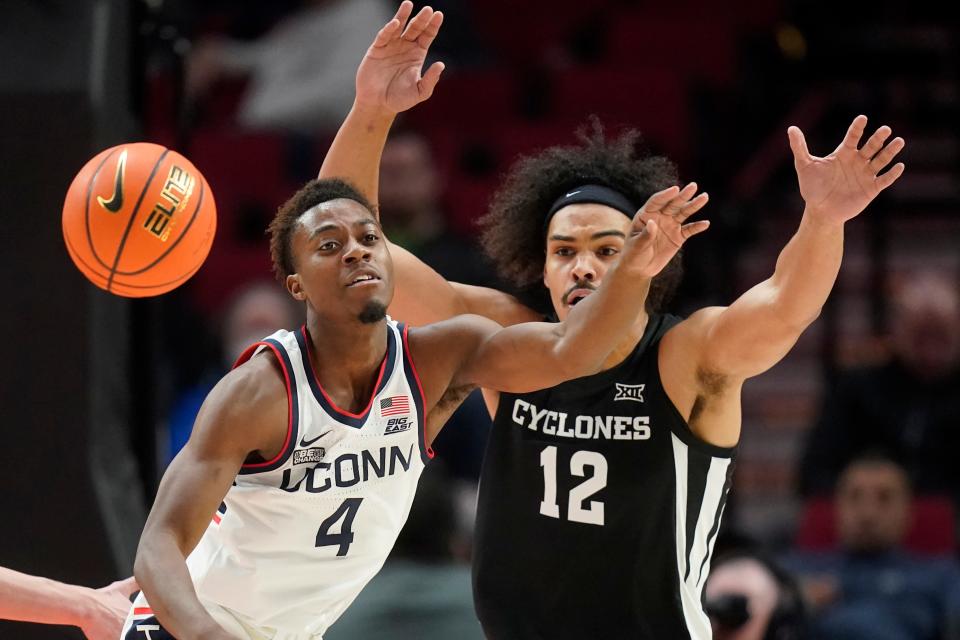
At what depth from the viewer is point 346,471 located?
4.13 m

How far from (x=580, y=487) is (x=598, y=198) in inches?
37.4

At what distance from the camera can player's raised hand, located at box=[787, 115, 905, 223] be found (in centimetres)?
423

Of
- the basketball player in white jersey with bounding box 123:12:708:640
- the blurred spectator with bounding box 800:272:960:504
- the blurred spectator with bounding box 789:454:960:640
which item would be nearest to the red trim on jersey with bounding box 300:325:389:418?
the basketball player in white jersey with bounding box 123:12:708:640

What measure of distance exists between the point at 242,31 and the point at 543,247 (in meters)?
5.91

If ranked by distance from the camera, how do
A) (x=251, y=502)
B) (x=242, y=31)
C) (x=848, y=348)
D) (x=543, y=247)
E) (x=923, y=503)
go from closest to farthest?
(x=251, y=502)
(x=543, y=247)
(x=923, y=503)
(x=848, y=348)
(x=242, y=31)

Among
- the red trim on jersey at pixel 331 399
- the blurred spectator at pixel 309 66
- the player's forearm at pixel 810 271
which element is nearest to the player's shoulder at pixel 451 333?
the red trim on jersey at pixel 331 399

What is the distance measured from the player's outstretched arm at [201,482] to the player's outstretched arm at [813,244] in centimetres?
138

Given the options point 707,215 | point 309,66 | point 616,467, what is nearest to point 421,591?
point 616,467

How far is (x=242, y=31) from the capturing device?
34.6 feet

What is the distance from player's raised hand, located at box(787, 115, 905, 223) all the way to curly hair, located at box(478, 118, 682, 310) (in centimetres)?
80

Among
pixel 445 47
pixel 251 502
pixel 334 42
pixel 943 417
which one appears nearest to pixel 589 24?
pixel 445 47

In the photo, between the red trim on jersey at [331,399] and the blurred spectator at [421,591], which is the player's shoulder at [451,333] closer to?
the red trim on jersey at [331,399]

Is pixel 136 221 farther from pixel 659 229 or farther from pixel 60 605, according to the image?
pixel 659 229

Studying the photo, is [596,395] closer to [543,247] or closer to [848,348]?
[543,247]
